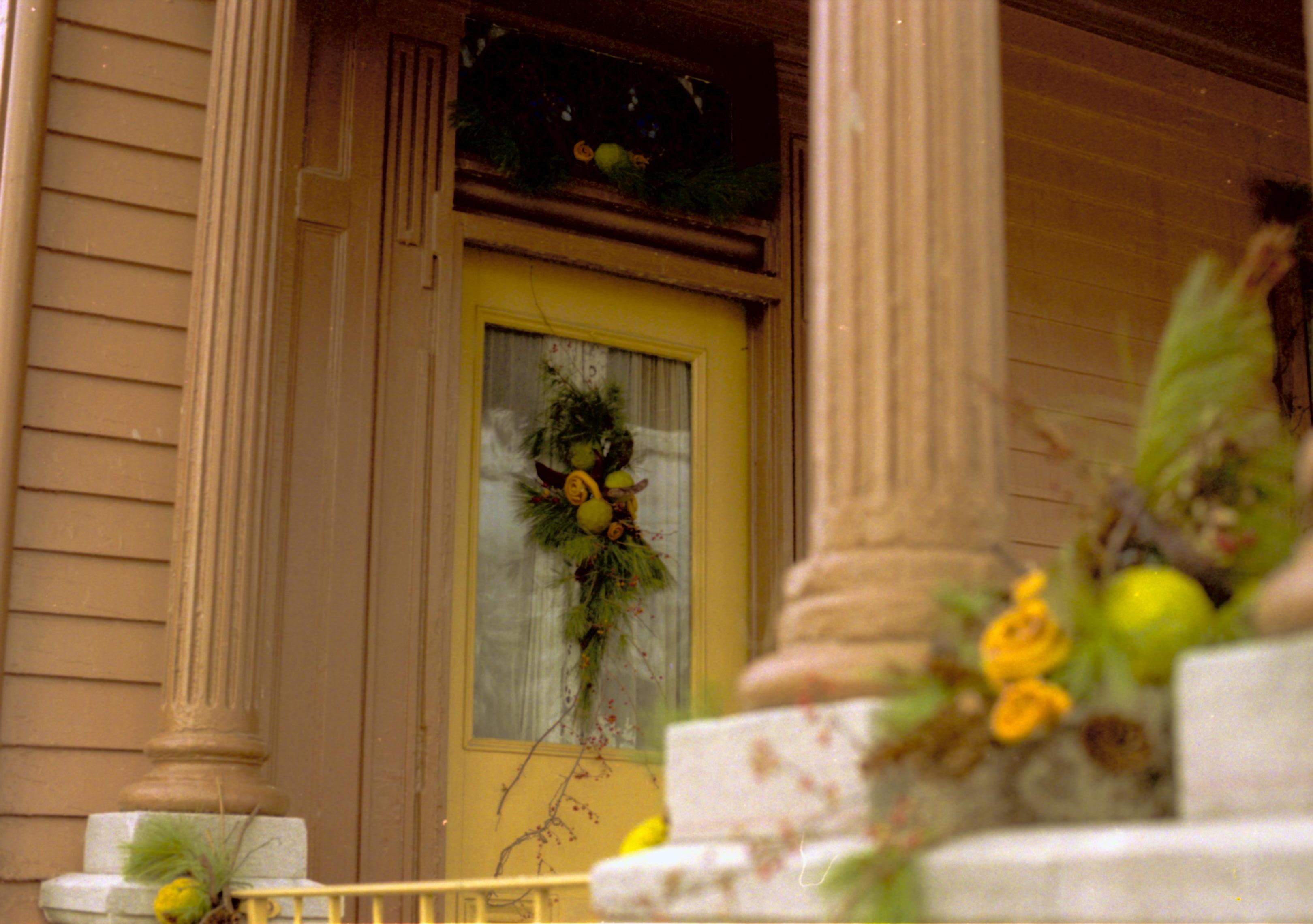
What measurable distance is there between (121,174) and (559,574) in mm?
1660

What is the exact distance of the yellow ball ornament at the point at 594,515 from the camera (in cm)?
476

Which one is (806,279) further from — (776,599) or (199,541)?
(199,541)

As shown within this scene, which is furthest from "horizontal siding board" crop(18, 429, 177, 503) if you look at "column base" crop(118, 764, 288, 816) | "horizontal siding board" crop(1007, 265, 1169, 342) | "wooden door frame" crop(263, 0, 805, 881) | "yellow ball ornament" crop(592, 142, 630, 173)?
"horizontal siding board" crop(1007, 265, 1169, 342)

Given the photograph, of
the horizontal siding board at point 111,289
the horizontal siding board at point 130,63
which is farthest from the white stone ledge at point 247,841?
the horizontal siding board at point 130,63

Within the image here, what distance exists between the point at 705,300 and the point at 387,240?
109 centimetres

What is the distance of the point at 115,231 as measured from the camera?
13.3ft

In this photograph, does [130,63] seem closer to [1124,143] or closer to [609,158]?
[609,158]

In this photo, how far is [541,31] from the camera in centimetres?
504

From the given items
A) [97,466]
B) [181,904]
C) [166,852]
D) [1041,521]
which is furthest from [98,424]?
[1041,521]

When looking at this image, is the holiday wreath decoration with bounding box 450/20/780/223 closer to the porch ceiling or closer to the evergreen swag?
the porch ceiling

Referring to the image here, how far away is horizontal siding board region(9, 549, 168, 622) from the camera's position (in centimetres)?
379

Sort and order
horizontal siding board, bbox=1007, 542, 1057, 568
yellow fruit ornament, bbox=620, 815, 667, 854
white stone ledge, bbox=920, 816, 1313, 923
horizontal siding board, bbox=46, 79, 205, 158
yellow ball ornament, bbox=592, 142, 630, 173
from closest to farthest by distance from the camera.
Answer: white stone ledge, bbox=920, 816, 1313, 923
yellow fruit ornament, bbox=620, 815, 667, 854
horizontal siding board, bbox=46, 79, 205, 158
yellow ball ornament, bbox=592, 142, 630, 173
horizontal siding board, bbox=1007, 542, 1057, 568

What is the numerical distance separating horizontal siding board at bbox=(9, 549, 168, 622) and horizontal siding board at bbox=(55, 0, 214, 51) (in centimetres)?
139

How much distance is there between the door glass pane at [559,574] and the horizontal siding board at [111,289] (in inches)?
40.8
